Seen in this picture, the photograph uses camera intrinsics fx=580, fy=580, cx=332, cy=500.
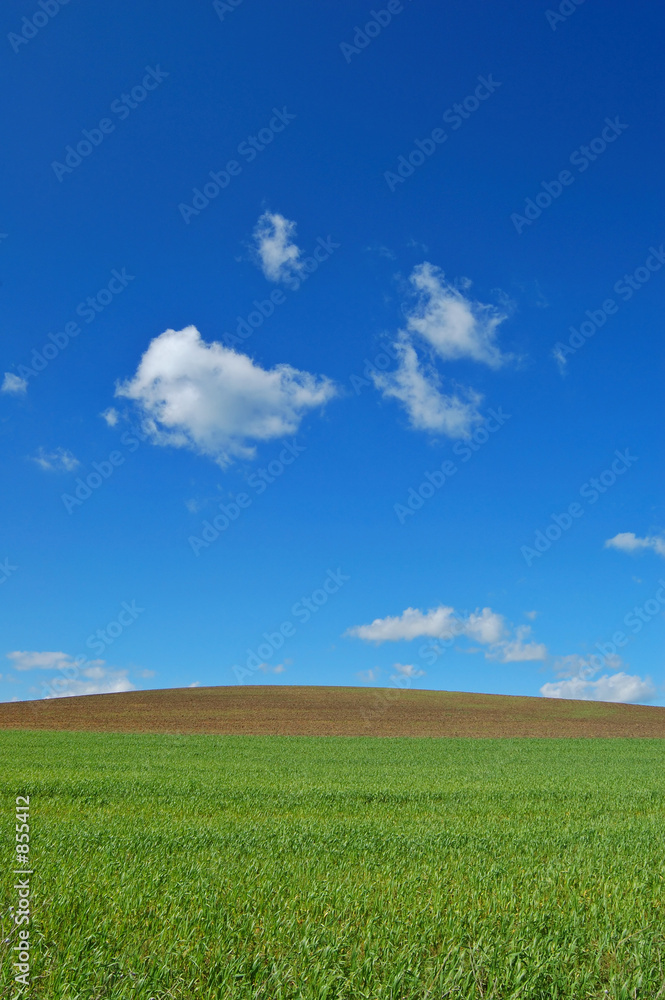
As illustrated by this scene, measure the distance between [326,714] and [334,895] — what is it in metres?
65.1

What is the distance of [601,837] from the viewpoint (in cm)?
1048

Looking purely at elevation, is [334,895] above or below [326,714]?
above

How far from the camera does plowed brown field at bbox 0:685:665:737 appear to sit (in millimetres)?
55688

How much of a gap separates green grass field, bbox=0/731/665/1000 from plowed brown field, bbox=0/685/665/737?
130 ft

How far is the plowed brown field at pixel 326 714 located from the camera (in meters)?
55.7

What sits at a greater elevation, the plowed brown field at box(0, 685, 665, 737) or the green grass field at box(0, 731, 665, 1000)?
the green grass field at box(0, 731, 665, 1000)

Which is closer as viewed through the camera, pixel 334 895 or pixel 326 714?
pixel 334 895

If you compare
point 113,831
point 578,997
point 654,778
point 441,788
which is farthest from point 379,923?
point 654,778

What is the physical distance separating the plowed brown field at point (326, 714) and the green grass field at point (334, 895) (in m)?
39.5

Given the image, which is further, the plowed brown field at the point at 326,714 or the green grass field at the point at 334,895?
the plowed brown field at the point at 326,714

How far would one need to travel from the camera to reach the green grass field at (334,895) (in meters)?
4.46

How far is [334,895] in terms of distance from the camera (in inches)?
236

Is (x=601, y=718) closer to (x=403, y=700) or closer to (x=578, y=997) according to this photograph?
(x=403, y=700)

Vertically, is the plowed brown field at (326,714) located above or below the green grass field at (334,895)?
below
